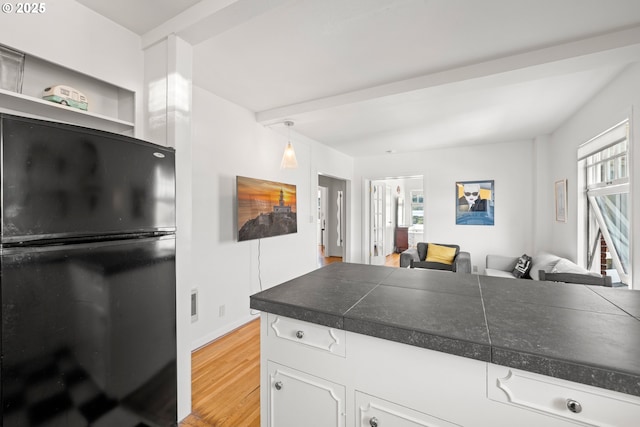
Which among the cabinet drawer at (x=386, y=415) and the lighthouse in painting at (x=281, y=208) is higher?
the lighthouse in painting at (x=281, y=208)

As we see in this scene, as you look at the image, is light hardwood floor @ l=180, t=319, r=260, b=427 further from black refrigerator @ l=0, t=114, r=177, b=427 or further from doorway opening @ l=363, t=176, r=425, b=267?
doorway opening @ l=363, t=176, r=425, b=267

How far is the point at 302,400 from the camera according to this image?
1174 mm

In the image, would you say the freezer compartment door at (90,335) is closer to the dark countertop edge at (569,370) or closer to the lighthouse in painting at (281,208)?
the dark countertop edge at (569,370)

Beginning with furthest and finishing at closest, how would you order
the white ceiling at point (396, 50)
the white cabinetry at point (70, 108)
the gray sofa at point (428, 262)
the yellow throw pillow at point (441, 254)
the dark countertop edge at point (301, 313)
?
the yellow throw pillow at point (441, 254) < the gray sofa at point (428, 262) < the white ceiling at point (396, 50) < the white cabinetry at point (70, 108) < the dark countertop edge at point (301, 313)

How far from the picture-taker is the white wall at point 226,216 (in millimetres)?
2732

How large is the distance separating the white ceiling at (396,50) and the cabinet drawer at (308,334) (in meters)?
1.64

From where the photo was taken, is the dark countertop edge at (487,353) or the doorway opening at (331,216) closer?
the dark countertop edge at (487,353)

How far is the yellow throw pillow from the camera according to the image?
15.2 ft

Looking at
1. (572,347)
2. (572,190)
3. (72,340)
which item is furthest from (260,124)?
(572,190)

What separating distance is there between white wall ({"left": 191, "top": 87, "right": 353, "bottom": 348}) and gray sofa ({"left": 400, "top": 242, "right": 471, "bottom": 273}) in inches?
78.5

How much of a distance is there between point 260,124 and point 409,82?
6.09 ft

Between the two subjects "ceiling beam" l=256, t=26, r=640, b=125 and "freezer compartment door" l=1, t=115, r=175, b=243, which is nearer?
"freezer compartment door" l=1, t=115, r=175, b=243

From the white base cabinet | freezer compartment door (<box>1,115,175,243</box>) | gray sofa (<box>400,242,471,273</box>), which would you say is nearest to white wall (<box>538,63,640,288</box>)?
gray sofa (<box>400,242,471,273</box>)

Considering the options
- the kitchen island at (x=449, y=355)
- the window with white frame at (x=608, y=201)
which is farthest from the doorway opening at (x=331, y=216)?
the kitchen island at (x=449, y=355)
